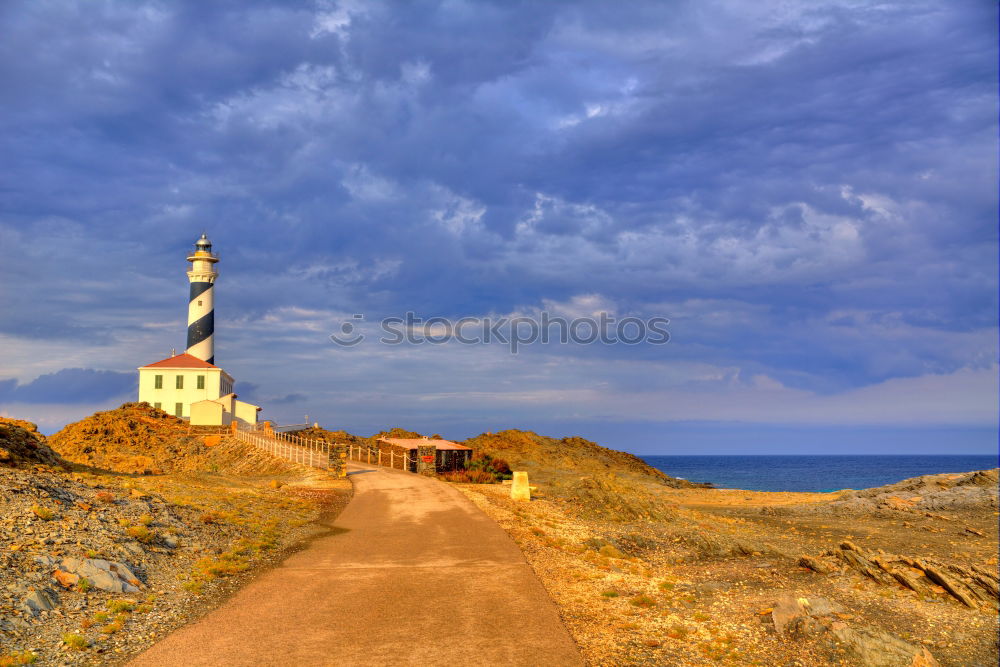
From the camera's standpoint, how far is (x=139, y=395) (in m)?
56.0

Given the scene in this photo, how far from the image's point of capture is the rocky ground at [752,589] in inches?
389

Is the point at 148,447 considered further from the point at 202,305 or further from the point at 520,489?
the point at 520,489

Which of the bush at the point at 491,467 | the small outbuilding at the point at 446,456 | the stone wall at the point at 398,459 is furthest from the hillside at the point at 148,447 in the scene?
the bush at the point at 491,467

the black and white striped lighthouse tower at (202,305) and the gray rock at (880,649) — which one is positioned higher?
the black and white striped lighthouse tower at (202,305)

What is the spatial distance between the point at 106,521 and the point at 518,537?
9.33 metres

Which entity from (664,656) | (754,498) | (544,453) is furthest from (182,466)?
(664,656)

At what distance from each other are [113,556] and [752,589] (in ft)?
39.6

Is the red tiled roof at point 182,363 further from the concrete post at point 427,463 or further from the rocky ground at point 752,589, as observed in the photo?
the rocky ground at point 752,589

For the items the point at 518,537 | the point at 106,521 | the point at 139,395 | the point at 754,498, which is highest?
the point at 139,395

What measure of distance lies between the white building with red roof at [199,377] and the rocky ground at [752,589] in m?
37.3

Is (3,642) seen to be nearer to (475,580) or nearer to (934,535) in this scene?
(475,580)

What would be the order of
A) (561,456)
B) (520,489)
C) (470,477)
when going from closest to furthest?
(520,489), (470,477), (561,456)

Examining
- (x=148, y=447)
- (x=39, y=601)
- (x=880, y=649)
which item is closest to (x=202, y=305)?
(x=148, y=447)

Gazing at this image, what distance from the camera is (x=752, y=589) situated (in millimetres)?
13219
